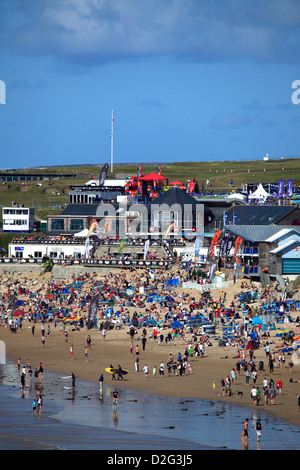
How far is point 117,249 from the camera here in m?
84.3

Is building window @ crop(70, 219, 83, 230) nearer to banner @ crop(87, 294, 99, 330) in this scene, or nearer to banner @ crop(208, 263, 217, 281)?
banner @ crop(208, 263, 217, 281)

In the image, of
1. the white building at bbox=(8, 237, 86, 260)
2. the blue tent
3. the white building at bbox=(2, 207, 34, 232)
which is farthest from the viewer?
the white building at bbox=(2, 207, 34, 232)

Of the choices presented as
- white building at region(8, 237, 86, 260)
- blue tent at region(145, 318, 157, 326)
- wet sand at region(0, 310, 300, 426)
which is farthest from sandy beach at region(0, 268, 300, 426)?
white building at region(8, 237, 86, 260)

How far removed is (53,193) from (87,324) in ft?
330

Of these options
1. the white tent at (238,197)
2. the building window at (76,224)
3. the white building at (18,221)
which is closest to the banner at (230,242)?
the building window at (76,224)

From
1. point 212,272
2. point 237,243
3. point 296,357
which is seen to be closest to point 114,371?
point 296,357

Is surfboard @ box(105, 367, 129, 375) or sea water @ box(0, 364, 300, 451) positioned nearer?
sea water @ box(0, 364, 300, 451)

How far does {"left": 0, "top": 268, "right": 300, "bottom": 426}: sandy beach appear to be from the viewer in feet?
124

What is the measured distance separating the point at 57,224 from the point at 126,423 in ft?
220

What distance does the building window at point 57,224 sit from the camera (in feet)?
322

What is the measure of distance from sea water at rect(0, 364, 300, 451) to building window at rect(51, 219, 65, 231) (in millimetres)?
58953

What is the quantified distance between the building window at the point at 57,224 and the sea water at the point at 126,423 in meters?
59.0

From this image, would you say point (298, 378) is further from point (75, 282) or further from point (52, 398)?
point (75, 282)
